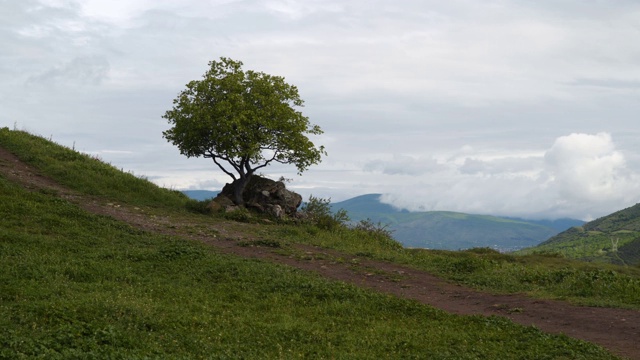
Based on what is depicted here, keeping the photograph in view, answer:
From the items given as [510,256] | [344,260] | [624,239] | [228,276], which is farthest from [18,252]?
[624,239]

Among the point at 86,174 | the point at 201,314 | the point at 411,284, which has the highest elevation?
the point at 86,174

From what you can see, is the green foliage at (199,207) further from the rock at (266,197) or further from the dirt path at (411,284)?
the dirt path at (411,284)

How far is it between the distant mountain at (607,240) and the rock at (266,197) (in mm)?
56397

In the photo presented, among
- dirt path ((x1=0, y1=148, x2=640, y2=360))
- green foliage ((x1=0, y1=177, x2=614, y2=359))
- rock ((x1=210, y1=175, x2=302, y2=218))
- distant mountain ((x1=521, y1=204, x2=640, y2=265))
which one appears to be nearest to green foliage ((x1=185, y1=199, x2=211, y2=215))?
rock ((x1=210, y1=175, x2=302, y2=218))

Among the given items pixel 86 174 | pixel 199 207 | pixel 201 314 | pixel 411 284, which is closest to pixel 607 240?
pixel 199 207

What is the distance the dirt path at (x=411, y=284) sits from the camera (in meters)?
17.4

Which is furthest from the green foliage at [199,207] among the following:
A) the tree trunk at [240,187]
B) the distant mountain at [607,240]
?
the distant mountain at [607,240]

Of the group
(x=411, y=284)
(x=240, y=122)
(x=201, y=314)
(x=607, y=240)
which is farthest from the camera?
(x=607, y=240)

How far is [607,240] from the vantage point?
12012 cm

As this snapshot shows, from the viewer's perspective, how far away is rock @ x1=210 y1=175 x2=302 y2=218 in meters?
42.2

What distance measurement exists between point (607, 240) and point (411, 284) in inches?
4402

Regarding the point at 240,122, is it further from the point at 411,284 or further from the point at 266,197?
the point at 411,284

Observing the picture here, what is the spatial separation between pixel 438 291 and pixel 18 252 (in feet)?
53.9

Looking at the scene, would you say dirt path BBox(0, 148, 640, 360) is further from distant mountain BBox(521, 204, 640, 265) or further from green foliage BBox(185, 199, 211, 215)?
distant mountain BBox(521, 204, 640, 265)
